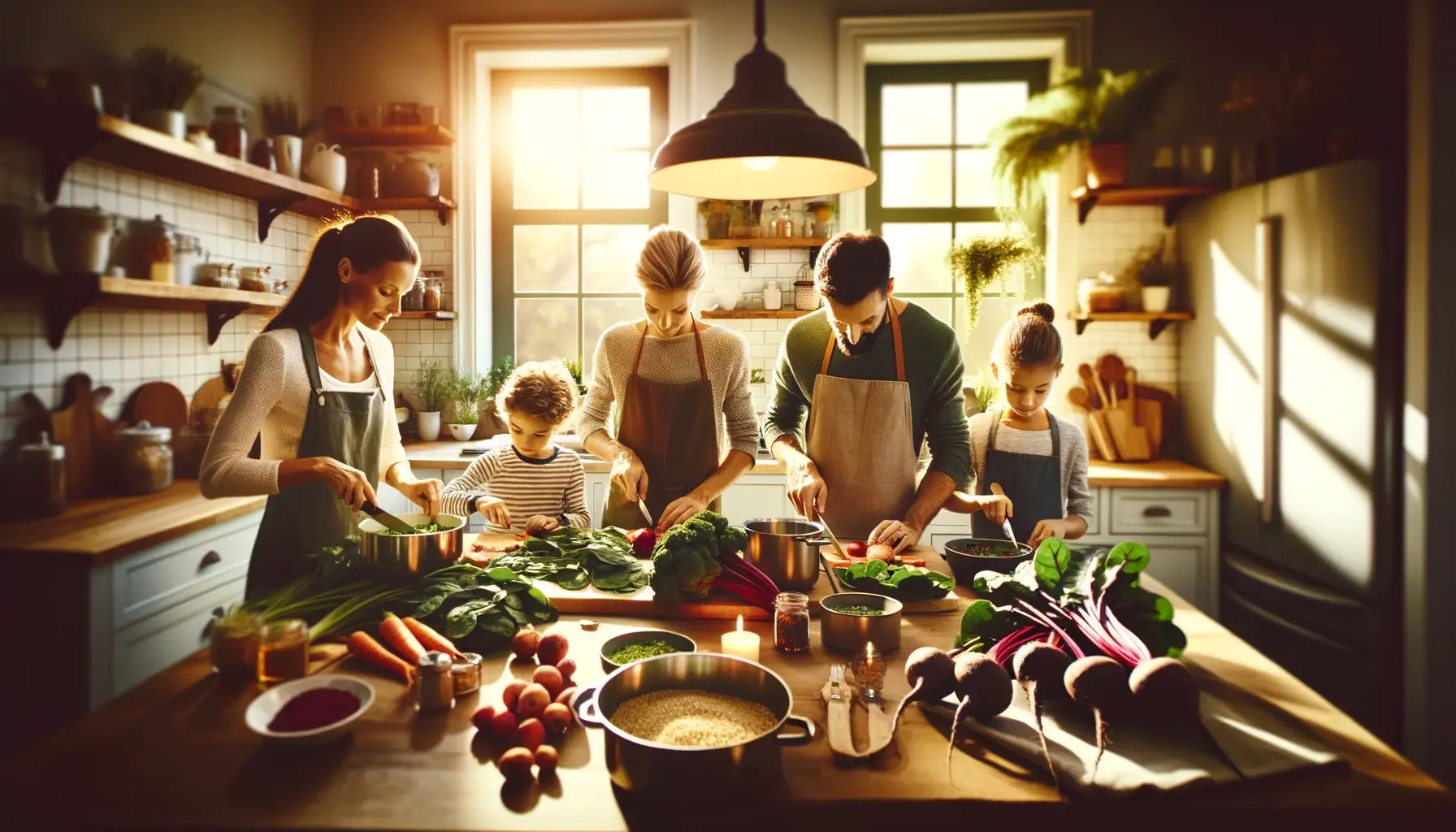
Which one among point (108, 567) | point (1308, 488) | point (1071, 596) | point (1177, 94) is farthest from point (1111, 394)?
point (108, 567)

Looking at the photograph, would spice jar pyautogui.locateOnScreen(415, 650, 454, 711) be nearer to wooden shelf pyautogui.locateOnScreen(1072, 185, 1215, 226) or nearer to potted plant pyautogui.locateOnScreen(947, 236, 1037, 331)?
potted plant pyautogui.locateOnScreen(947, 236, 1037, 331)

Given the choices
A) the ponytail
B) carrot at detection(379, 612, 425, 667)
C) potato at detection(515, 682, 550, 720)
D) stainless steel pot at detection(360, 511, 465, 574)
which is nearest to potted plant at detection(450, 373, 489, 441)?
the ponytail

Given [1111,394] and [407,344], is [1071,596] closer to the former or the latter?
[1111,394]

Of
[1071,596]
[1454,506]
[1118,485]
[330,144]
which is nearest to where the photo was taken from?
[1071,596]

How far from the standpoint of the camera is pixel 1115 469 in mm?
3951

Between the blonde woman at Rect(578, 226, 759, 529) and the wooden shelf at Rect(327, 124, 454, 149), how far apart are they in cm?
235

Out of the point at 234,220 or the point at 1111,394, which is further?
the point at 1111,394

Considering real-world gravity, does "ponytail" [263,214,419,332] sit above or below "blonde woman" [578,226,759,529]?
above

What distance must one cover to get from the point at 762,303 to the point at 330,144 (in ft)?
8.47

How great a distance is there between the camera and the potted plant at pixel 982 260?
4.19 m

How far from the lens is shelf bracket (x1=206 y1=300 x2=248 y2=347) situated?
363 centimetres

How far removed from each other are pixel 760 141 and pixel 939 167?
3347mm

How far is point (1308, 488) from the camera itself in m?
3.20

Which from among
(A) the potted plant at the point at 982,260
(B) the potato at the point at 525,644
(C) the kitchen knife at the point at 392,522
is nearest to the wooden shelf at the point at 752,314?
(A) the potted plant at the point at 982,260
